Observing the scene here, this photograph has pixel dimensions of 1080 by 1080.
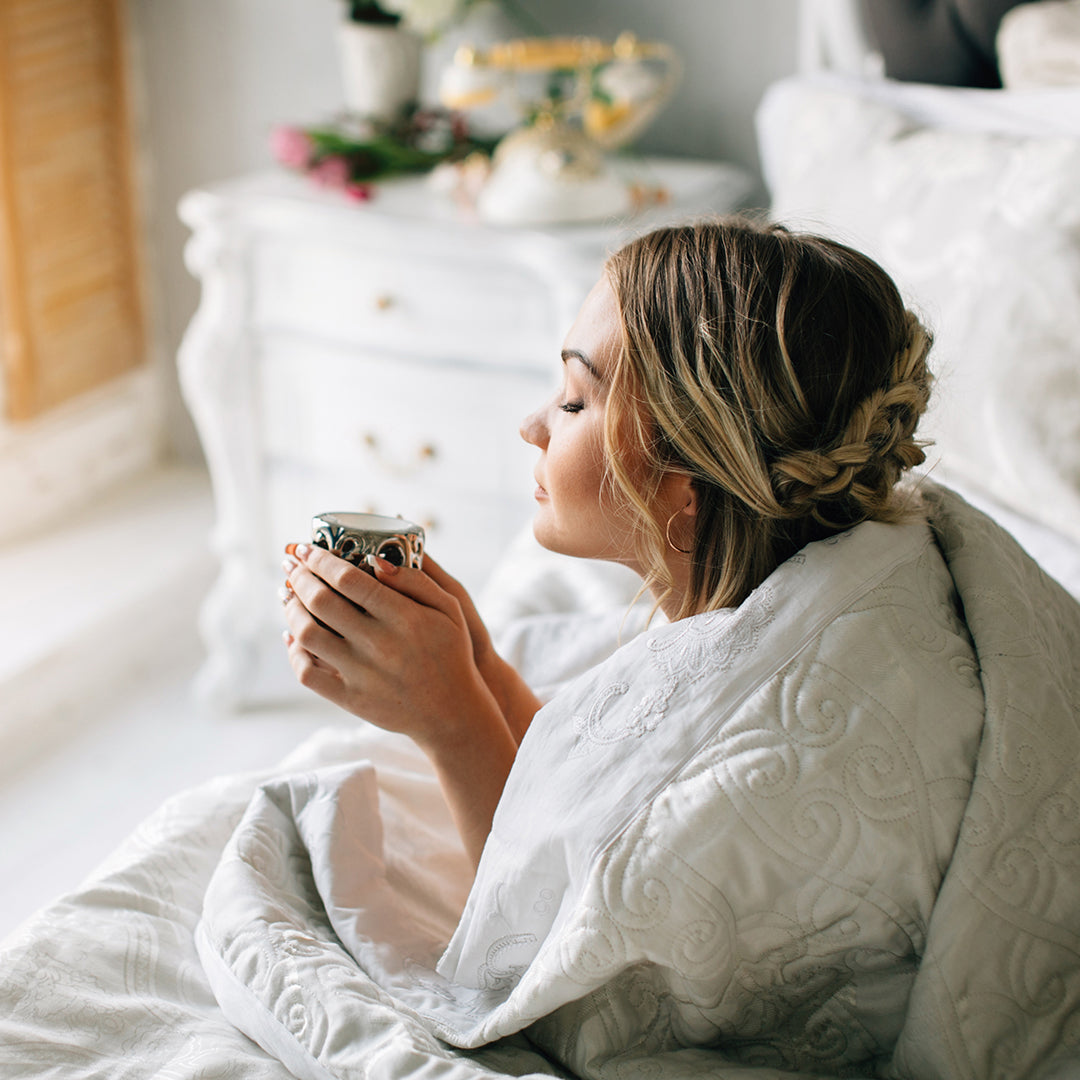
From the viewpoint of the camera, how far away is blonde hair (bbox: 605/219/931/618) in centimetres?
66

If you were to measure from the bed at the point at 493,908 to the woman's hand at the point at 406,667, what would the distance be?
62 mm

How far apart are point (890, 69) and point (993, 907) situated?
124 centimetres

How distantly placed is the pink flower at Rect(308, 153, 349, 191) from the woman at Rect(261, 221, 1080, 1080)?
3.56 ft

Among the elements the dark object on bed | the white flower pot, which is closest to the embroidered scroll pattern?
the dark object on bed

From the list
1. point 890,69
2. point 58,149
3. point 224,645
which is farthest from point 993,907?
point 58,149

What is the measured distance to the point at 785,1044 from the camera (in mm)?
650

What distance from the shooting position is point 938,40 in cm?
145

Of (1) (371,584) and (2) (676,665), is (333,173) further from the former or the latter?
(2) (676,665)

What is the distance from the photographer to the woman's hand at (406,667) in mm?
753

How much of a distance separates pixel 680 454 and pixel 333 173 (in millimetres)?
1206

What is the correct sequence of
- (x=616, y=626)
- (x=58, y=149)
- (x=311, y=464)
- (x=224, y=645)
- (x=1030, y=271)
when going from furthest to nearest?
(x=58, y=149) → (x=224, y=645) → (x=311, y=464) → (x=1030, y=271) → (x=616, y=626)

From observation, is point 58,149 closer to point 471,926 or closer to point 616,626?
point 616,626

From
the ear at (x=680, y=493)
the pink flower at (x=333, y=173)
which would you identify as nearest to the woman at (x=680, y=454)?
the ear at (x=680, y=493)

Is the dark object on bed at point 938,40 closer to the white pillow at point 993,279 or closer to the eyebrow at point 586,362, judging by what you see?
the white pillow at point 993,279
